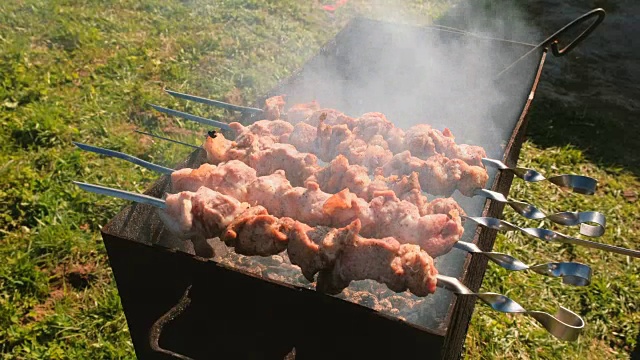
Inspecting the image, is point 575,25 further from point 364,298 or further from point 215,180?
point 215,180

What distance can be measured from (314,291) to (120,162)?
12.0 feet

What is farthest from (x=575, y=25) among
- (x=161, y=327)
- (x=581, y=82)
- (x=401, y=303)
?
(x=581, y=82)

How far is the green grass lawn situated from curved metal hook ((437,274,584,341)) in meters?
1.88

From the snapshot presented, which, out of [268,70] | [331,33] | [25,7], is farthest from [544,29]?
[25,7]

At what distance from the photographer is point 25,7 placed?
23.9 ft

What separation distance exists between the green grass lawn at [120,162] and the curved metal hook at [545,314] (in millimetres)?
1883

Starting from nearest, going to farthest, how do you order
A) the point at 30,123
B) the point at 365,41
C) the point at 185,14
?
the point at 365,41
the point at 30,123
the point at 185,14

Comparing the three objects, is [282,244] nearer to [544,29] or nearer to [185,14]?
[185,14]

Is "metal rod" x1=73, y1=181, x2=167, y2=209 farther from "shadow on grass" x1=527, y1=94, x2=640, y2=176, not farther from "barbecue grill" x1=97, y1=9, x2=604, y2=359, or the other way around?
"shadow on grass" x1=527, y1=94, x2=640, y2=176

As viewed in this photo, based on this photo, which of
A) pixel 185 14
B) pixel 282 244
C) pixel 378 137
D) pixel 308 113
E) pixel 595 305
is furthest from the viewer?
pixel 185 14

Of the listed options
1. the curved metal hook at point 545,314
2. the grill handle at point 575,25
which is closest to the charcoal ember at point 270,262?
the curved metal hook at point 545,314

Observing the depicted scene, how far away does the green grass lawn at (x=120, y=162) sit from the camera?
3.72 meters

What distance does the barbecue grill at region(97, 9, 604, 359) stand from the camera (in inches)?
79.7

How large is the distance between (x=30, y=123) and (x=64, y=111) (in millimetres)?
398
